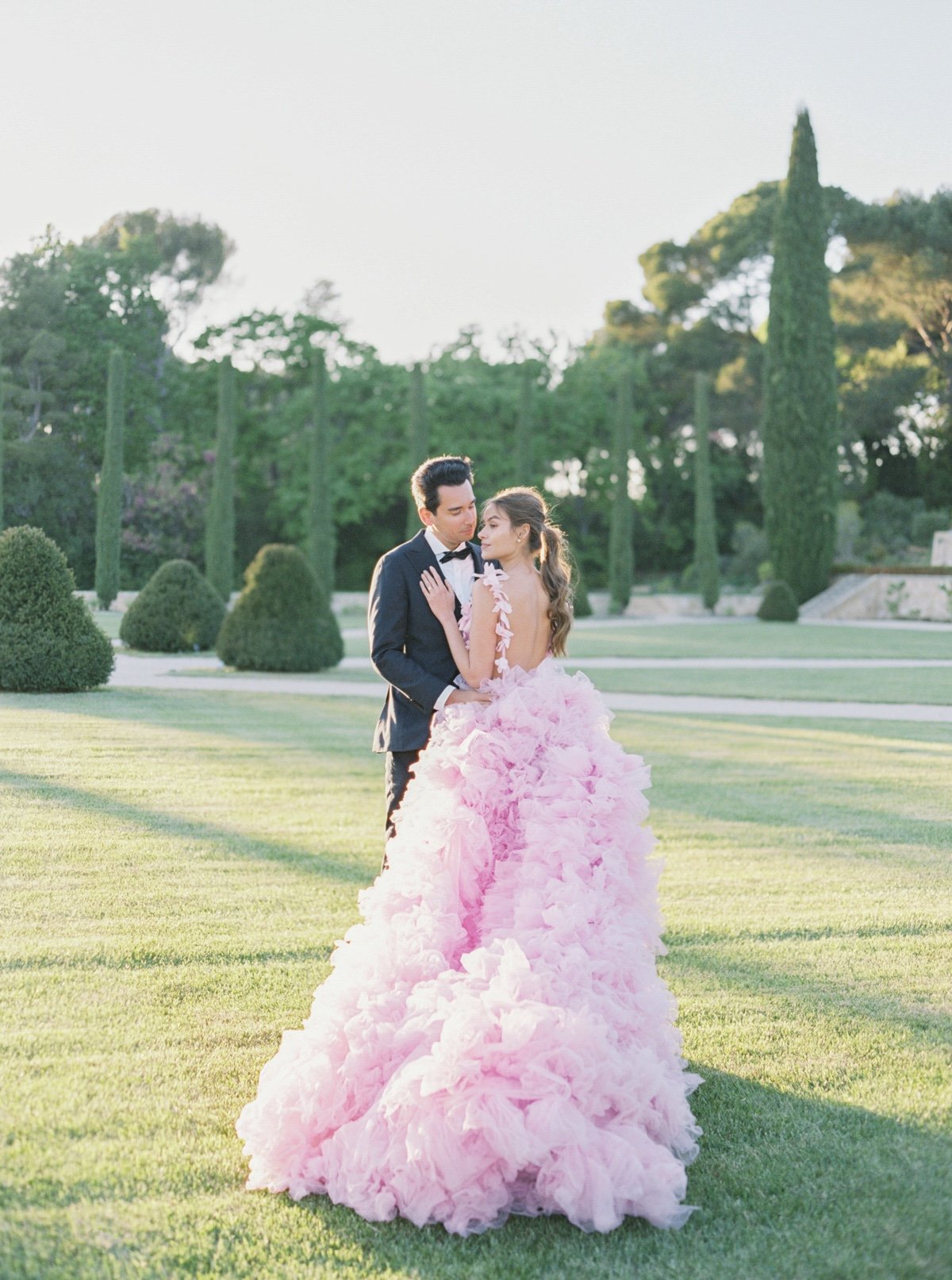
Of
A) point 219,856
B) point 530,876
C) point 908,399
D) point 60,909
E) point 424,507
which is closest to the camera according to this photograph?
point 530,876

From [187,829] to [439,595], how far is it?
12.2ft

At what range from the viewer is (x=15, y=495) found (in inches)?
1410

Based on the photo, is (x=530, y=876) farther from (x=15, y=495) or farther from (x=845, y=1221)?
(x=15, y=495)

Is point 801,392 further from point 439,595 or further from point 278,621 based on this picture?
point 439,595

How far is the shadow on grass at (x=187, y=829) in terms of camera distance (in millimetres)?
6078

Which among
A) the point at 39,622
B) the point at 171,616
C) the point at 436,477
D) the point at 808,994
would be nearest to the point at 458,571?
the point at 436,477

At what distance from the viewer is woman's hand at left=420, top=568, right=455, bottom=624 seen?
349 centimetres

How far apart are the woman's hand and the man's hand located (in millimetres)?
192

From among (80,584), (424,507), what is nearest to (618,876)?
(424,507)

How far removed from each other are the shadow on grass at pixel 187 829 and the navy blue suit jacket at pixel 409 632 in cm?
228

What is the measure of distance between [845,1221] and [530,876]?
3.24 feet

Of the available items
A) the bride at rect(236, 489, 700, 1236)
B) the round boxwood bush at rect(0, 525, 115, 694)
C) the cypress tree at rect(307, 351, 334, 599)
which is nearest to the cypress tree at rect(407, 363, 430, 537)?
the cypress tree at rect(307, 351, 334, 599)

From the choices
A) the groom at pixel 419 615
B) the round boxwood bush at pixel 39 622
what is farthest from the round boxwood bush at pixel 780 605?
the groom at pixel 419 615

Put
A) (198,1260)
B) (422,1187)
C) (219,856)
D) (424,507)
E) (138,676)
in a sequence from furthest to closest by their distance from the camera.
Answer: (138,676), (219,856), (424,507), (422,1187), (198,1260)
